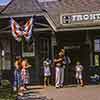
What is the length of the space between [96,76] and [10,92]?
5.84 m

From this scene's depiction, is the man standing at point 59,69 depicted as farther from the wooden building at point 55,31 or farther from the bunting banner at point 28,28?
the bunting banner at point 28,28

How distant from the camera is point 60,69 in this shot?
75.8 feet

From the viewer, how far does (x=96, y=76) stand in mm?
25172

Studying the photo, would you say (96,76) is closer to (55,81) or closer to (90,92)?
(55,81)

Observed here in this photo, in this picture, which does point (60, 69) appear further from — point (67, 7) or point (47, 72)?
point (67, 7)

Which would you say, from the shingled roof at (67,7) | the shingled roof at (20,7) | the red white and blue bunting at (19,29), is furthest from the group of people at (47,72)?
the shingled roof at (20,7)

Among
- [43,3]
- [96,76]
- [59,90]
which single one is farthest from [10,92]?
[43,3]

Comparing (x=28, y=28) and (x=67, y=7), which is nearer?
(x=28, y=28)

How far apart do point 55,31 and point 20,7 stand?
270 cm

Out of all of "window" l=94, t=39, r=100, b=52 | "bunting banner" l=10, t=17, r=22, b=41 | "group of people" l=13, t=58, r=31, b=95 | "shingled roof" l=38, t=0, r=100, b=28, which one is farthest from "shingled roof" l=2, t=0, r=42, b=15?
"window" l=94, t=39, r=100, b=52

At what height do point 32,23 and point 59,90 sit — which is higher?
point 32,23

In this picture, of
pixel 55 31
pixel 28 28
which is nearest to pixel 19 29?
pixel 28 28

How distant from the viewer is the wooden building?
76.2 feet

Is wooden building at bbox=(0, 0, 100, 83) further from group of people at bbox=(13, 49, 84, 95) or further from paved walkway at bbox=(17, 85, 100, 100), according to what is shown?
paved walkway at bbox=(17, 85, 100, 100)
